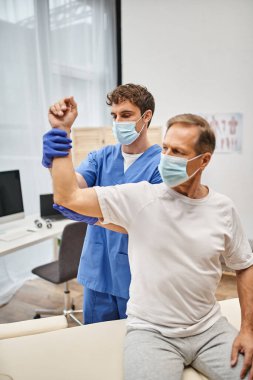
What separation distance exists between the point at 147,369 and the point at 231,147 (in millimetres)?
2883

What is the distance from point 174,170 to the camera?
1077 millimetres

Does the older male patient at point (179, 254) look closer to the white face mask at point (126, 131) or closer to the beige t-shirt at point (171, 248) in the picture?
the beige t-shirt at point (171, 248)

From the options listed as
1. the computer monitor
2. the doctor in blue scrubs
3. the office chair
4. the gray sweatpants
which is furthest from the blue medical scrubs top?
the computer monitor

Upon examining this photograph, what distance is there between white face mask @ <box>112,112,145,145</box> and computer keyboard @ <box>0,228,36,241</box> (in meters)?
1.29

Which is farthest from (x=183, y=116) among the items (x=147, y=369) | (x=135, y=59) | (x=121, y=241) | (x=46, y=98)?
(x=135, y=59)

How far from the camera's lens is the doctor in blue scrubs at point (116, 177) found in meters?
1.38

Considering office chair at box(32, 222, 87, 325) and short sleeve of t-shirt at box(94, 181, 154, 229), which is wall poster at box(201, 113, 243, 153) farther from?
short sleeve of t-shirt at box(94, 181, 154, 229)

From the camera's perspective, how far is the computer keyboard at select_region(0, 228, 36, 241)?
7.63ft

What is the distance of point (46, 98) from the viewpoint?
10.8ft

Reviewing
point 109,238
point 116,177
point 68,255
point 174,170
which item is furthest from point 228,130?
point 174,170

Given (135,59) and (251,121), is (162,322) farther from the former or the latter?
(135,59)

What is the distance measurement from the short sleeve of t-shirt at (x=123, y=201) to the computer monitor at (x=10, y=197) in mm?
1626

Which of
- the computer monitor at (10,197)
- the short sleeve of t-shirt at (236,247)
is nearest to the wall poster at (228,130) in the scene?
the computer monitor at (10,197)

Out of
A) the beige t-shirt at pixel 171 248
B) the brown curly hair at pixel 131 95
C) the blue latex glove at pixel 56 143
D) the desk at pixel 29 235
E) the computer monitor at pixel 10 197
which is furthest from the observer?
the computer monitor at pixel 10 197
